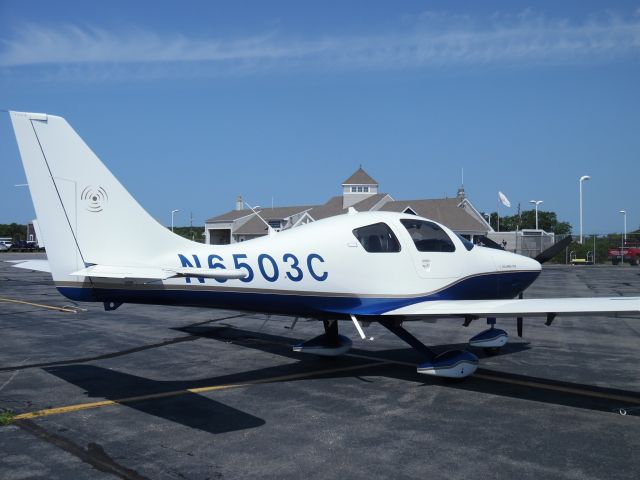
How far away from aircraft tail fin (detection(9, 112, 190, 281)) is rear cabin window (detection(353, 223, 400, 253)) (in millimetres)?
3354

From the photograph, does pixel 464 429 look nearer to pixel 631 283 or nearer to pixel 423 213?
pixel 631 283

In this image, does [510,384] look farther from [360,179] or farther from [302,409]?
[360,179]

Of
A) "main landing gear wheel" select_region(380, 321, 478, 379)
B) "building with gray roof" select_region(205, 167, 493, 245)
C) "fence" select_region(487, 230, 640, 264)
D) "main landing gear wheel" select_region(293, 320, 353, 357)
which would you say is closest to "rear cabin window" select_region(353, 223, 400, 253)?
"main landing gear wheel" select_region(380, 321, 478, 379)

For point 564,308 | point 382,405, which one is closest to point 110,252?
point 382,405

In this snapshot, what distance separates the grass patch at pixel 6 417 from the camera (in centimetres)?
692

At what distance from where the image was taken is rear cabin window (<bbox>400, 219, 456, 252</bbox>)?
388 inches

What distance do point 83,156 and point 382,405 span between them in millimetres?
5288

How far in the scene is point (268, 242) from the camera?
902 centimetres

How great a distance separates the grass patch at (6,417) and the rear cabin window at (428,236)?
20.9 feet

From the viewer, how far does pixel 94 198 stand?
7.97 m

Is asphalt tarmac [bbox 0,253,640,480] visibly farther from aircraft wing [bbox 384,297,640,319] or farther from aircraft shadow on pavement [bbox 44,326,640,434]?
aircraft wing [bbox 384,297,640,319]

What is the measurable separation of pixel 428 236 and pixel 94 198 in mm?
5380

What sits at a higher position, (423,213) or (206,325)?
(423,213)

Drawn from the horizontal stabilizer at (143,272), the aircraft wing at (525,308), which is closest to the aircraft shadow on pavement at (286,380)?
the aircraft wing at (525,308)
